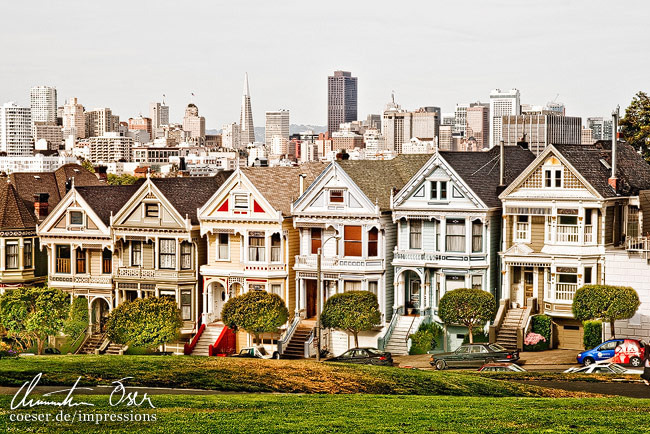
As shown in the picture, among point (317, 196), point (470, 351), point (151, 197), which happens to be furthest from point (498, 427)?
point (151, 197)

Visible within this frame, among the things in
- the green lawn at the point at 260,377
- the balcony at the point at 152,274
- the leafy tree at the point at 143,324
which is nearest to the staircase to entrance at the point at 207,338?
the leafy tree at the point at 143,324

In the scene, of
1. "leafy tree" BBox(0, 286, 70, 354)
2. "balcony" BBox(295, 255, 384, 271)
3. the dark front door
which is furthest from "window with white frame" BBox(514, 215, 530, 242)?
"leafy tree" BBox(0, 286, 70, 354)

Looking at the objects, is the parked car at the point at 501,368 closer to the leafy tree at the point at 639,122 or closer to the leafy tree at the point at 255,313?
the leafy tree at the point at 255,313

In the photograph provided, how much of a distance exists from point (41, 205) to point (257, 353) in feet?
55.9

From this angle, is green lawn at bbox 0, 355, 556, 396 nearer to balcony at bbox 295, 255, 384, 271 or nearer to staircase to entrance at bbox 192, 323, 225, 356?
balcony at bbox 295, 255, 384, 271

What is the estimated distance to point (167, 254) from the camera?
195 ft

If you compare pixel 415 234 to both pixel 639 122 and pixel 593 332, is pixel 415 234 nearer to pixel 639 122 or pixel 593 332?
pixel 593 332

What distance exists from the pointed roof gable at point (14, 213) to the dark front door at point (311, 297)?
634 inches

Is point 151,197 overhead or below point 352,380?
overhead

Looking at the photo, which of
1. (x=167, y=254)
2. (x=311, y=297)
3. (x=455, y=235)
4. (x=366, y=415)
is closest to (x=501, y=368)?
(x=455, y=235)

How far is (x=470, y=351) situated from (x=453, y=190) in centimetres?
893

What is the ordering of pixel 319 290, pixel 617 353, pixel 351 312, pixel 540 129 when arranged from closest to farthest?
pixel 617 353 → pixel 319 290 → pixel 351 312 → pixel 540 129

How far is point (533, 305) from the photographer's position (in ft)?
173

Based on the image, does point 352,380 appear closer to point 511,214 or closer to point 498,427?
point 498,427
